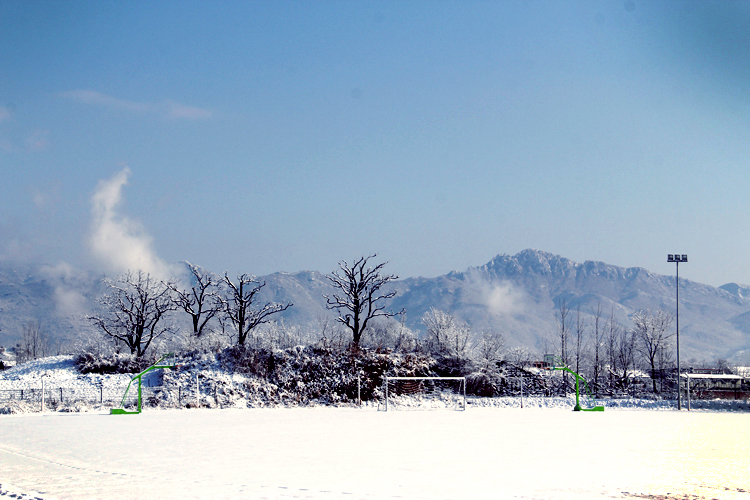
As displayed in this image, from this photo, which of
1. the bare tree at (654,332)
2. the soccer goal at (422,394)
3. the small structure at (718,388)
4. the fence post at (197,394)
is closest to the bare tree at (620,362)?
the bare tree at (654,332)

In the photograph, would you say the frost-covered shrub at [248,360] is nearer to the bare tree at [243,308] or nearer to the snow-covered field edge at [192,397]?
the snow-covered field edge at [192,397]

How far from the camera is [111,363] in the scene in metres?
50.1

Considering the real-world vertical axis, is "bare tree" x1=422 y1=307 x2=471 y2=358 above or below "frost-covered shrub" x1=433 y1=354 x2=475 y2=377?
above

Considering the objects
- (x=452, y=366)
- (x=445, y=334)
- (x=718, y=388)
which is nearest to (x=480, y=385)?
(x=452, y=366)

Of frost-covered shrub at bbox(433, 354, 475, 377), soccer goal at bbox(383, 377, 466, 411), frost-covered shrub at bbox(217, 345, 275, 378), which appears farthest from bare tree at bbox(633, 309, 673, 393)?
frost-covered shrub at bbox(217, 345, 275, 378)

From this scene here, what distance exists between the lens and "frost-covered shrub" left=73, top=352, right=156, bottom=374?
49.7 m

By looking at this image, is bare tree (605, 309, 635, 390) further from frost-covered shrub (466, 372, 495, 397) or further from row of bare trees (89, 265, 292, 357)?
row of bare trees (89, 265, 292, 357)

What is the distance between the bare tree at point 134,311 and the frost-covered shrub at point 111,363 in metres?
4.29

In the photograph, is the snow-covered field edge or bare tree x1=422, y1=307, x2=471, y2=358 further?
bare tree x1=422, y1=307, x2=471, y2=358

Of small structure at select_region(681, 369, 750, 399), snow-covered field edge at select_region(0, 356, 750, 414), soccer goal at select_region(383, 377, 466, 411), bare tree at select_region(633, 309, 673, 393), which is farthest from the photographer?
bare tree at select_region(633, 309, 673, 393)

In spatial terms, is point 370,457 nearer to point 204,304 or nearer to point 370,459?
point 370,459

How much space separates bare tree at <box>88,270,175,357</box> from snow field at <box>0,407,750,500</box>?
95.8 feet

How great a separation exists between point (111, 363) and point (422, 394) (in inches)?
941

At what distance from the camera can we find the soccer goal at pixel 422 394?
41594 millimetres
